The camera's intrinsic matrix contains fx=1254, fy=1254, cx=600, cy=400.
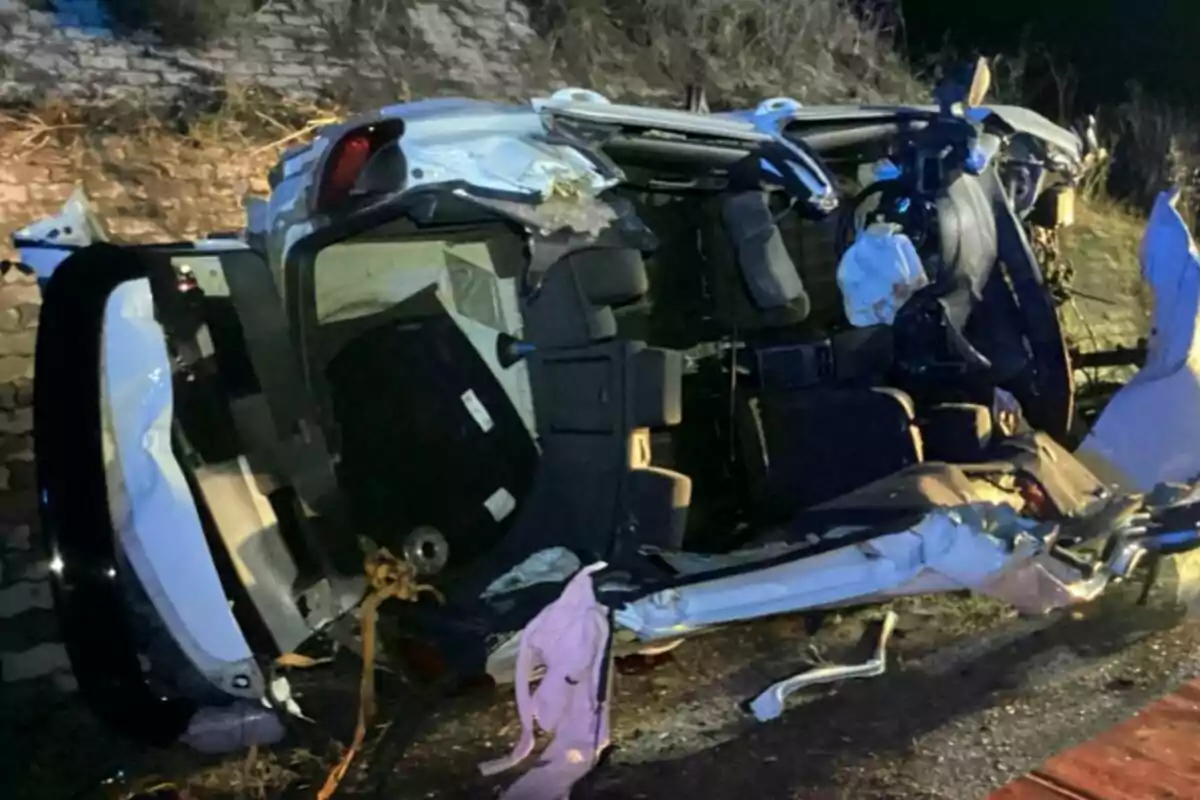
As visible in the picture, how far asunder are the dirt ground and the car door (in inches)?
17.0

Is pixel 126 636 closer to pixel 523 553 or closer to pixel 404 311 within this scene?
pixel 523 553

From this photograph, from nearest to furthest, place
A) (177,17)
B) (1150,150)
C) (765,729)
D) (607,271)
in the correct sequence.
Result: (607,271) < (765,729) < (177,17) < (1150,150)

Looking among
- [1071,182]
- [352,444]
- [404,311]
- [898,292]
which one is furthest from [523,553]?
[1071,182]

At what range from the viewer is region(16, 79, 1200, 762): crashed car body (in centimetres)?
233

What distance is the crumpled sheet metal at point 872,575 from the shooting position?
2381 mm

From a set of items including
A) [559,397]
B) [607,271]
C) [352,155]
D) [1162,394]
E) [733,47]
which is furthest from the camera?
[733,47]

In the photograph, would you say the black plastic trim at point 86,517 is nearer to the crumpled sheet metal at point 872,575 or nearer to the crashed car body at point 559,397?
the crashed car body at point 559,397

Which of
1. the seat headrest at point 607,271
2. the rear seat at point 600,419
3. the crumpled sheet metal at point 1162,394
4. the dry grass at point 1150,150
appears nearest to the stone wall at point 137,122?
the rear seat at point 600,419

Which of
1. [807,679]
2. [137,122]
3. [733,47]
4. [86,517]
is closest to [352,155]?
[86,517]

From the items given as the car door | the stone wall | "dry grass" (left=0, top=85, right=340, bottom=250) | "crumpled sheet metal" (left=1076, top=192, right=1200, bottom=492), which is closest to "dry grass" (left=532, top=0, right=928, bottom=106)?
the stone wall

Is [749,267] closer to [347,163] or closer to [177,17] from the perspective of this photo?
[347,163]

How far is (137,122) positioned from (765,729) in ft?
10.4

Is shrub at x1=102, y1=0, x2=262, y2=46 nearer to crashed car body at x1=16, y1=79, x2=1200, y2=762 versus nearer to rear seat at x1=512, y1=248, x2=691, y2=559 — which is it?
crashed car body at x1=16, y1=79, x2=1200, y2=762

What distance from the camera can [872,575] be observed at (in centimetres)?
248
